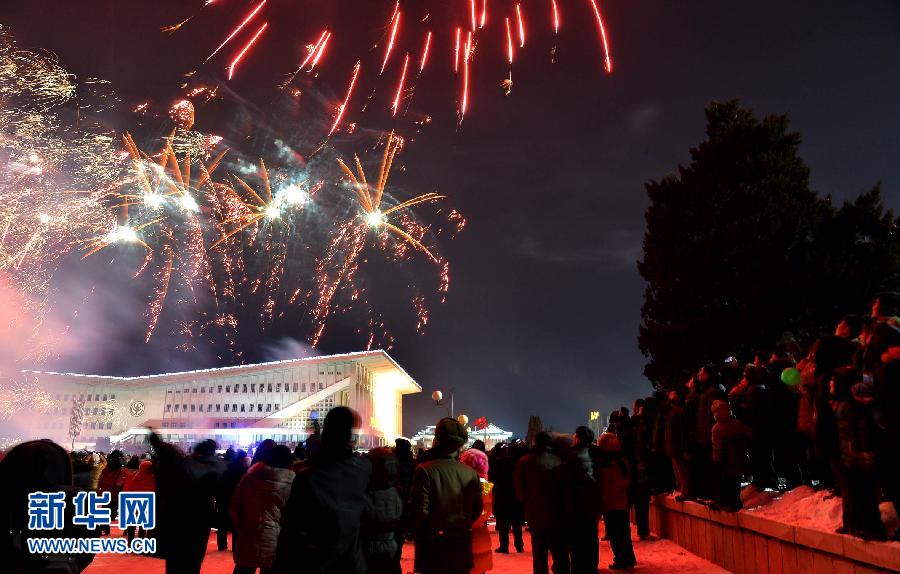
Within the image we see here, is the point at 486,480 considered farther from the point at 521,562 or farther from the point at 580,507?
the point at 521,562

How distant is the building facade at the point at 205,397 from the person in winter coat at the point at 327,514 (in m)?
66.6

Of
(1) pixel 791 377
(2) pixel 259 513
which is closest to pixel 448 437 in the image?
(2) pixel 259 513

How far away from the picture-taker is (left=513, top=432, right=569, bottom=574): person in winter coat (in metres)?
6.25

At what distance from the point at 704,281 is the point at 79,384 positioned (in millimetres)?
Result: 73258

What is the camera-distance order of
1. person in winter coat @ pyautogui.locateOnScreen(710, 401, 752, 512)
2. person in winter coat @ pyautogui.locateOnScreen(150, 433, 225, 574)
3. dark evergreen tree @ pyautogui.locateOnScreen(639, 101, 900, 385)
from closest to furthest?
1. person in winter coat @ pyautogui.locateOnScreen(150, 433, 225, 574)
2. person in winter coat @ pyautogui.locateOnScreen(710, 401, 752, 512)
3. dark evergreen tree @ pyautogui.locateOnScreen(639, 101, 900, 385)

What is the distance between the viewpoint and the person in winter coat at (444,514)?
14.2ft

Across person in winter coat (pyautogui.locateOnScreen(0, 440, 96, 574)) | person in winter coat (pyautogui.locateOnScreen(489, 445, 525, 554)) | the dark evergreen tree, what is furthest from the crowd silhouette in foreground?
the dark evergreen tree

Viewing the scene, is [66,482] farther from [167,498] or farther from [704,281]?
[704,281]

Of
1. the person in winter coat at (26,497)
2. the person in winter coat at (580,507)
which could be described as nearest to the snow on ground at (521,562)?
the person in winter coat at (580,507)

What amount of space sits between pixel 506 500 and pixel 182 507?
706 cm

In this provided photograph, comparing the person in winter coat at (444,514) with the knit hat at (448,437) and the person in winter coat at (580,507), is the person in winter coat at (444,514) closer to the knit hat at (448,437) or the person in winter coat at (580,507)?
the knit hat at (448,437)

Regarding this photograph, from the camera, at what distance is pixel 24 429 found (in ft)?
213

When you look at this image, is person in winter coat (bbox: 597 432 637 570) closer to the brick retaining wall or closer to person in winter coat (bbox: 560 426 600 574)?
the brick retaining wall

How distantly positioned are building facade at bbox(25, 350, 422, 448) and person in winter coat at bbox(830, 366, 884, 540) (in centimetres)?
6571
